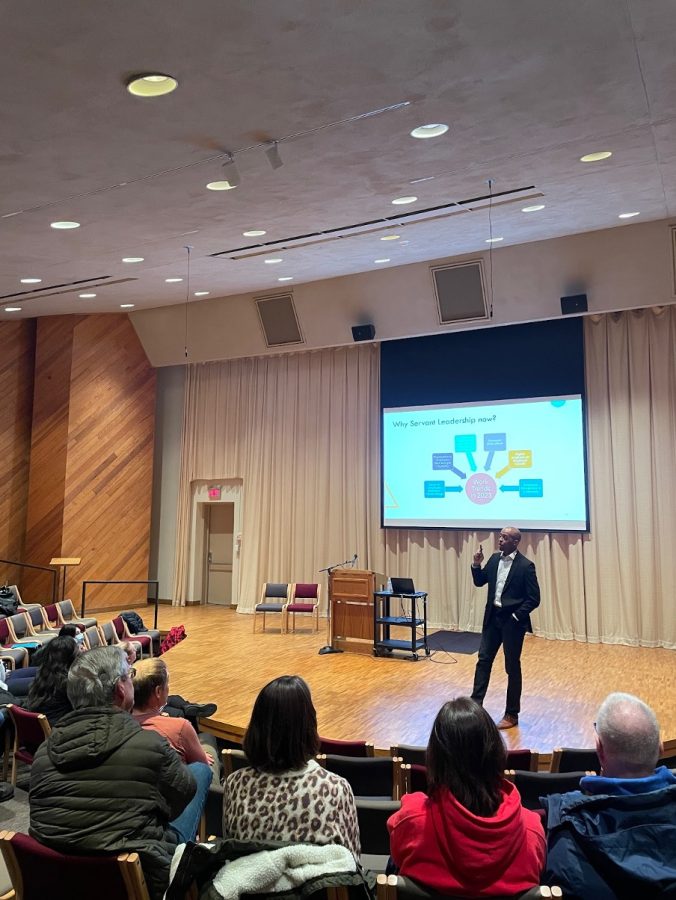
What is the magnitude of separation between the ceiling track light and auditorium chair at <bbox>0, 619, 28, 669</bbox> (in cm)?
464

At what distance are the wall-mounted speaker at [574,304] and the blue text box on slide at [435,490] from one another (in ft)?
9.58

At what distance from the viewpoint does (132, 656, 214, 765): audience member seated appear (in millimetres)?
2859

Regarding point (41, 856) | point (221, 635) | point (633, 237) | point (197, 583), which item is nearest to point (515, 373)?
point (633, 237)

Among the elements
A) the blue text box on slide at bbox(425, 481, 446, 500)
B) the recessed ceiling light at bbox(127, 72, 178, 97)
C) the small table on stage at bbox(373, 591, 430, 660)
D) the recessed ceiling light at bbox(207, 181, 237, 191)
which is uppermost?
the recessed ceiling light at bbox(207, 181, 237, 191)

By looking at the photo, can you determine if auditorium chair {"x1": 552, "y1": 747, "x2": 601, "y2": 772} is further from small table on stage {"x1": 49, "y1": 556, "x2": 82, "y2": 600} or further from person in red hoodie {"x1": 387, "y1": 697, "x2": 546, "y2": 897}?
small table on stage {"x1": 49, "y1": 556, "x2": 82, "y2": 600}

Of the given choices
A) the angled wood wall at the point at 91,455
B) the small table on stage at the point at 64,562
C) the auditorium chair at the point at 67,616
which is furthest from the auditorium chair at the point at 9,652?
the angled wood wall at the point at 91,455

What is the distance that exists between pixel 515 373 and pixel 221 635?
17.9 ft

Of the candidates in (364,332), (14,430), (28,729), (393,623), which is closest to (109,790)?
(28,729)

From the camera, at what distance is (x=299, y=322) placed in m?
11.1

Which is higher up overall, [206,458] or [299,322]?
[299,322]

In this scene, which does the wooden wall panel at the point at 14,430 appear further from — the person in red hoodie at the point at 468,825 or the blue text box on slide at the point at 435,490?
the person in red hoodie at the point at 468,825

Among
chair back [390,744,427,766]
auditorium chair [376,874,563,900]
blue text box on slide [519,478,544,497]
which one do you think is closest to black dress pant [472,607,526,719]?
chair back [390,744,427,766]

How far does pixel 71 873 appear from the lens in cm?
203

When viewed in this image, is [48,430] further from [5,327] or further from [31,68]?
[31,68]
